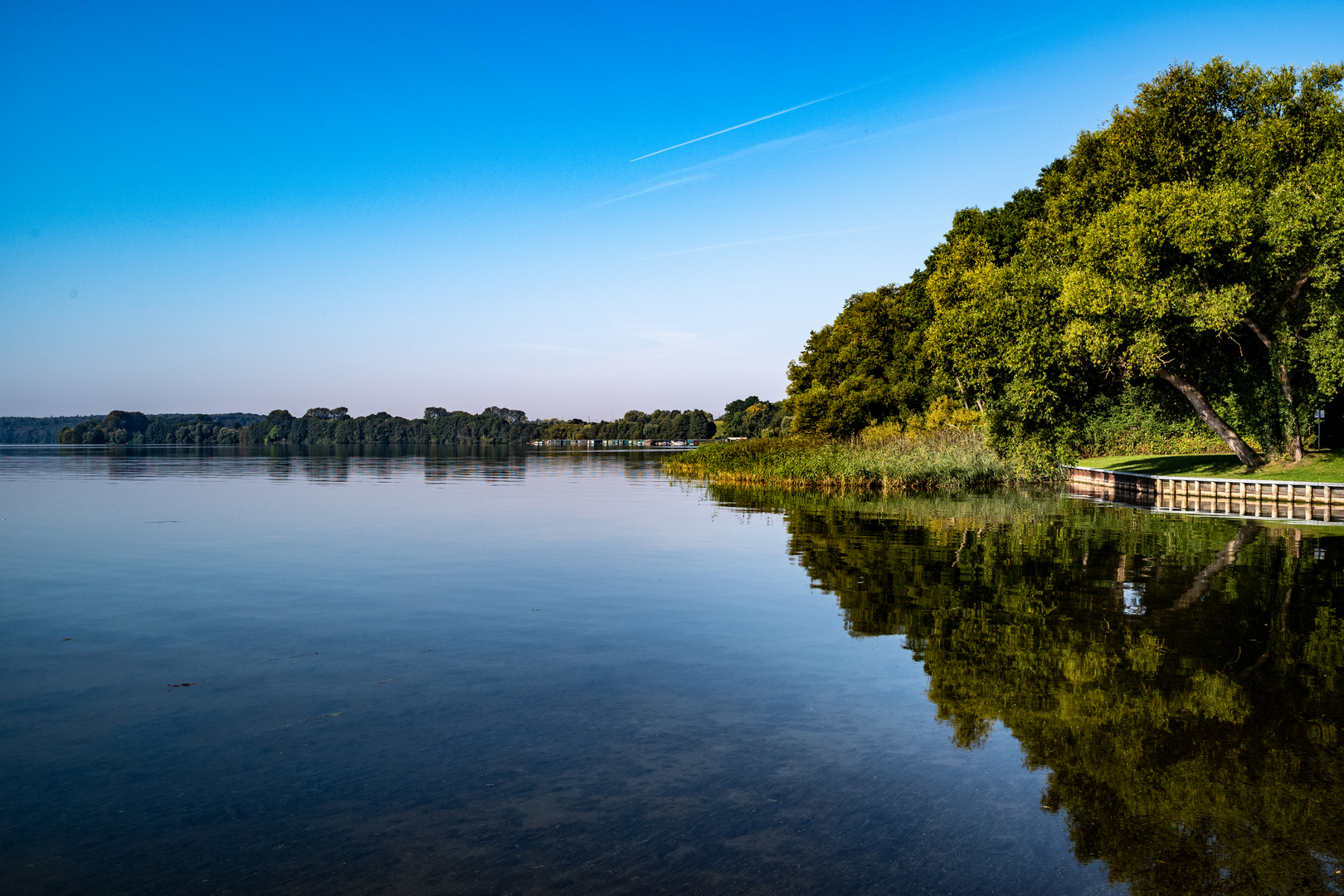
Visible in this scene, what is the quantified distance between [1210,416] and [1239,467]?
4.11 m

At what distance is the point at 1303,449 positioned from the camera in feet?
131

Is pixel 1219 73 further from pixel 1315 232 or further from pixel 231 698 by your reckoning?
pixel 231 698

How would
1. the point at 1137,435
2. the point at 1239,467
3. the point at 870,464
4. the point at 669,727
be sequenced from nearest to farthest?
→ the point at 669,727 → the point at 1239,467 → the point at 870,464 → the point at 1137,435

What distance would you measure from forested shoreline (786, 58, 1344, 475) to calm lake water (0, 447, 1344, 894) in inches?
721

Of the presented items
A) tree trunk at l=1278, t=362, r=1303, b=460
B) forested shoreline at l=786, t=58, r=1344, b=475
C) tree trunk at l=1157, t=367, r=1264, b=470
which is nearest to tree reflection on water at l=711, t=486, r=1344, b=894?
forested shoreline at l=786, t=58, r=1344, b=475

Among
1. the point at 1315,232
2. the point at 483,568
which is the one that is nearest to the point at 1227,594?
the point at 483,568

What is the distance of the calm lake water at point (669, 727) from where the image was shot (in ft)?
16.8

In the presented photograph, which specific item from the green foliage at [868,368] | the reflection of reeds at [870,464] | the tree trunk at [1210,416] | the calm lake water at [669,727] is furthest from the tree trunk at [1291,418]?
the green foliage at [868,368]

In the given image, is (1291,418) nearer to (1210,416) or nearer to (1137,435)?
(1210,416)

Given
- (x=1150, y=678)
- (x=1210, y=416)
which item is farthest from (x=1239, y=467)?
(x=1150, y=678)

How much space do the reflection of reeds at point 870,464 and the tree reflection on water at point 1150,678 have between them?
21962mm

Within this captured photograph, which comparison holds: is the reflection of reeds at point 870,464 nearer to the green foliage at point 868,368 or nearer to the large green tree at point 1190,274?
the large green tree at point 1190,274

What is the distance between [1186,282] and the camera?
33.4 m

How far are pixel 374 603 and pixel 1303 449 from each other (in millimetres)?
42118
